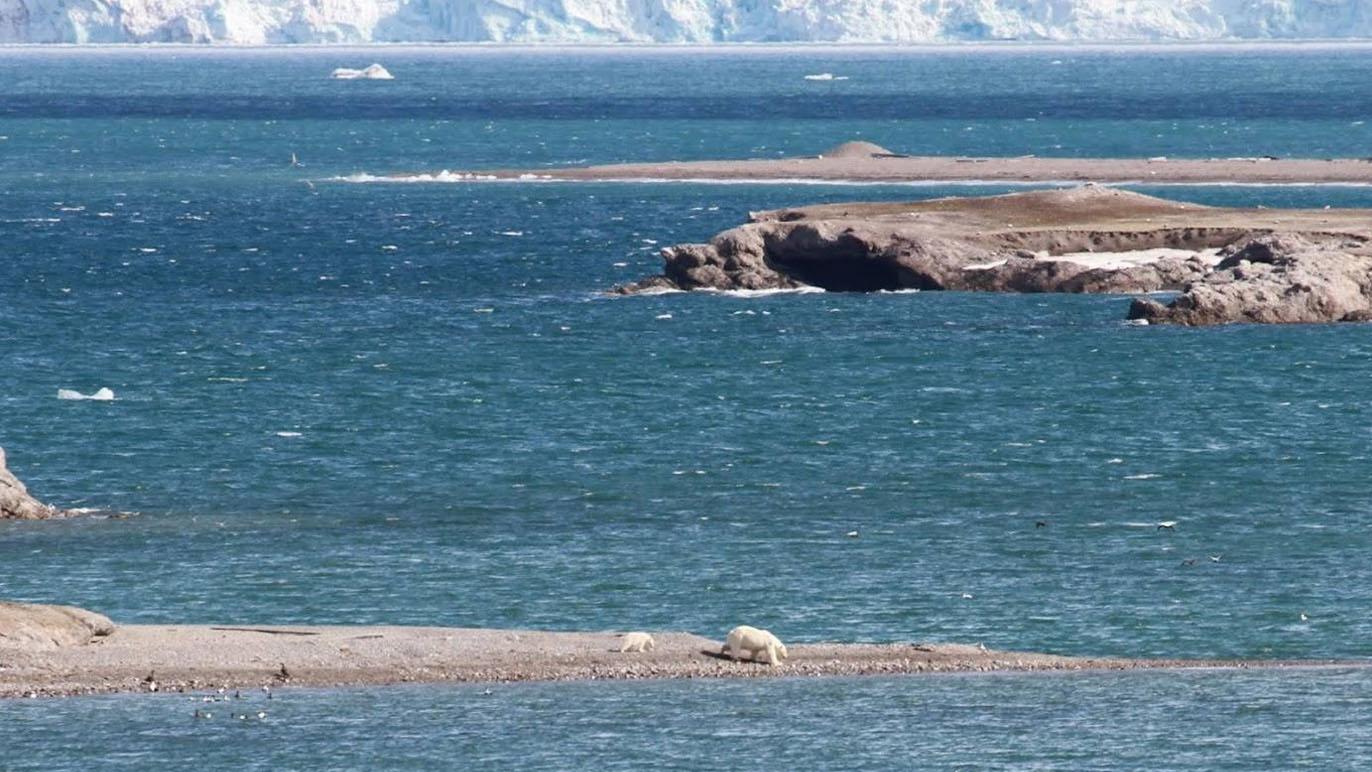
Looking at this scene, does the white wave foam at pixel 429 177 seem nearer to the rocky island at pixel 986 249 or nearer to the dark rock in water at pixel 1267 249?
the rocky island at pixel 986 249

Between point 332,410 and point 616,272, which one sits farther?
point 616,272

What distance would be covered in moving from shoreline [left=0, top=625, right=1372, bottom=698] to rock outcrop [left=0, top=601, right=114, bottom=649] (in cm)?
13

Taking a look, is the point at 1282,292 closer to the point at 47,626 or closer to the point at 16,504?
the point at 16,504

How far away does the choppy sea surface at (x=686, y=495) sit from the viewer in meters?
32.9

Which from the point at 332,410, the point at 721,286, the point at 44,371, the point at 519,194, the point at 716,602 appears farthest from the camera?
the point at 519,194

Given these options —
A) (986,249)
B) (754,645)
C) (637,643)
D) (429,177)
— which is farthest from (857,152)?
(754,645)

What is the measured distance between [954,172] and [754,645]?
102m

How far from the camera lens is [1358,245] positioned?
7844 cm

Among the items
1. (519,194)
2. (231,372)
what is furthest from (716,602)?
(519,194)

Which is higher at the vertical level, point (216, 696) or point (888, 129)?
point (216, 696)

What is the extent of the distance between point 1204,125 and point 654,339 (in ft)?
417

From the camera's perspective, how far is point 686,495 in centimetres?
5109

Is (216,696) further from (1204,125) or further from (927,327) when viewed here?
(1204,125)

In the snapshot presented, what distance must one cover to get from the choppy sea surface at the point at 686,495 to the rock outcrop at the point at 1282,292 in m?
1.10
